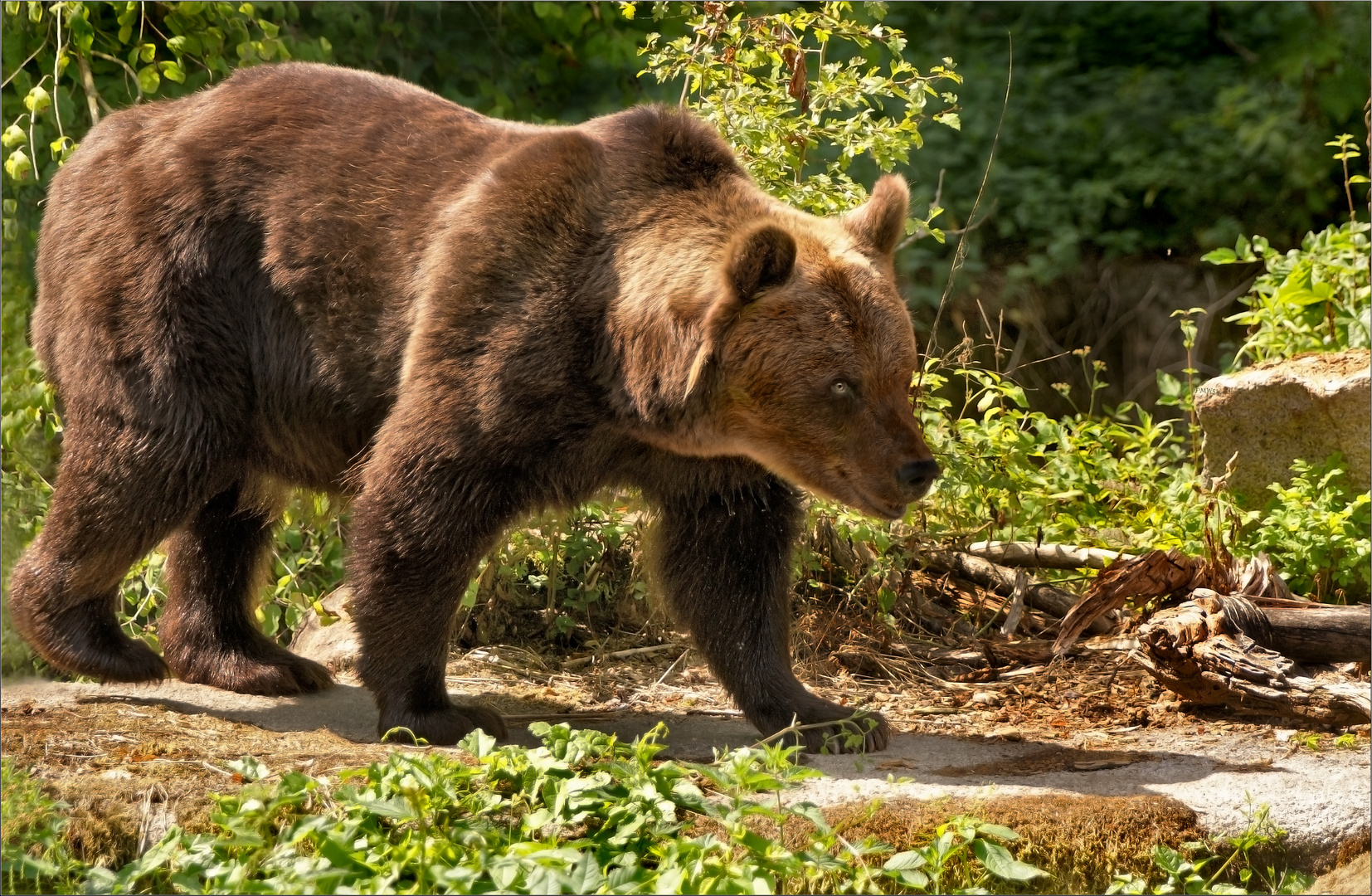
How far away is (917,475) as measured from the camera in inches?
161

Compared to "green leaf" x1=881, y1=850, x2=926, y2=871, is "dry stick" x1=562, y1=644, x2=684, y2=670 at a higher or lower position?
lower

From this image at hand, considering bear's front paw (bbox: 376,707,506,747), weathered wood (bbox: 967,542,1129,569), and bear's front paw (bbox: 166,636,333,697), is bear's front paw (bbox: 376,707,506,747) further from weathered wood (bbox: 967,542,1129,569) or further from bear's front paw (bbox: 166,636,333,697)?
weathered wood (bbox: 967,542,1129,569)

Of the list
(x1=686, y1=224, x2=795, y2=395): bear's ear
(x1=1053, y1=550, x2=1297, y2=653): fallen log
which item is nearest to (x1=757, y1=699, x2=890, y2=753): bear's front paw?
(x1=1053, y1=550, x2=1297, y2=653): fallen log

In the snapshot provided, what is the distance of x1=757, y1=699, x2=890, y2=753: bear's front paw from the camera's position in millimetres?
4590

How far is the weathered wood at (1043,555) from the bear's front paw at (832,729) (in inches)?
67.0

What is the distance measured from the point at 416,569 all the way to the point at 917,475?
1.49m

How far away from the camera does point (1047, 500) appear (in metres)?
6.37

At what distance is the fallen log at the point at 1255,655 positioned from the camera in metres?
4.70

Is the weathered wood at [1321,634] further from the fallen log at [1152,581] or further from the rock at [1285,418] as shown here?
the rock at [1285,418]

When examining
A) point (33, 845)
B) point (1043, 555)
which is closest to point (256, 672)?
point (33, 845)

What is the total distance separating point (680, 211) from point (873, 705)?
2021mm

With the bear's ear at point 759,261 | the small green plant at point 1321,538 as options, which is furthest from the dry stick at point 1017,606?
the bear's ear at point 759,261

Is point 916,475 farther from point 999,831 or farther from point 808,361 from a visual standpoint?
point 999,831

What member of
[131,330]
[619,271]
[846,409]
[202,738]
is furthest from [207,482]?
[846,409]
